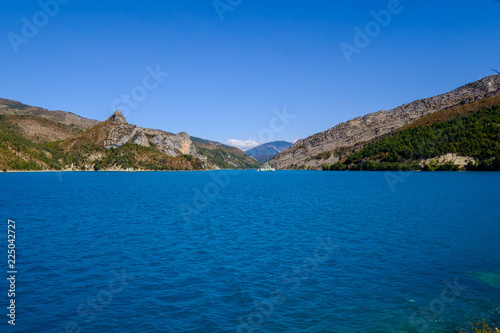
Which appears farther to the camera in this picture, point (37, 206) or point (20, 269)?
point (37, 206)

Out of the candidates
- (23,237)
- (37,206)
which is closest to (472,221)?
(23,237)

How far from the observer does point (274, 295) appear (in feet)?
69.0

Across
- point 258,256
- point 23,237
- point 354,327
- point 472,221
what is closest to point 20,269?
point 23,237

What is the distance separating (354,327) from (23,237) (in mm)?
35287

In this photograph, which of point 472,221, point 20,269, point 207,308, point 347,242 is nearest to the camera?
point 207,308

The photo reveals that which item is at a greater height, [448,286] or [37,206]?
[37,206]

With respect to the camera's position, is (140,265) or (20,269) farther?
(140,265)

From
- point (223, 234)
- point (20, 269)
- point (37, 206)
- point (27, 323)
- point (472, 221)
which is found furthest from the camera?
point (37, 206)

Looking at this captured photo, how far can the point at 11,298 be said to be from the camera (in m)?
20.1

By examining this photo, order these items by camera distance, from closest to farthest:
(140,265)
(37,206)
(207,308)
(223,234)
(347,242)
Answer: (207,308)
(140,265)
(347,242)
(223,234)
(37,206)

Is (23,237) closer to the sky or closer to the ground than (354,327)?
closer to the sky

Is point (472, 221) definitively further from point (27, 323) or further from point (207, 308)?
point (27, 323)

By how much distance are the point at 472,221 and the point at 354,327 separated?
37653 mm

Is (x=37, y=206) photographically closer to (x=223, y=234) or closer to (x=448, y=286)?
(x=223, y=234)
